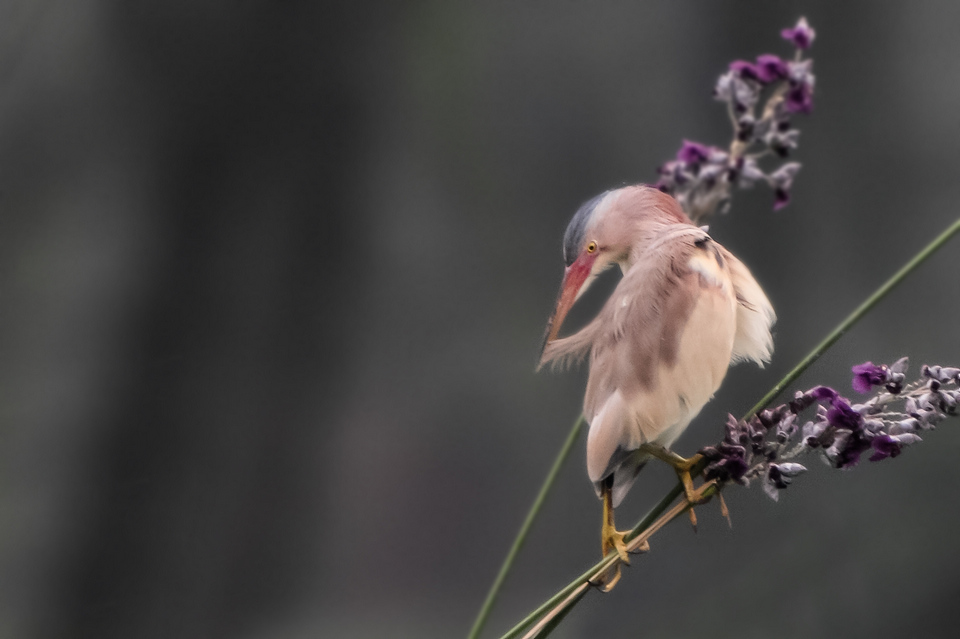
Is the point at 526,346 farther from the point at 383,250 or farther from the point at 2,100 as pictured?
the point at 2,100

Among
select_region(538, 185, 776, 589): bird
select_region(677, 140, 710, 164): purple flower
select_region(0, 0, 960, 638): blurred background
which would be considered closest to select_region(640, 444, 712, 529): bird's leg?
select_region(538, 185, 776, 589): bird

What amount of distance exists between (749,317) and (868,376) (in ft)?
0.15

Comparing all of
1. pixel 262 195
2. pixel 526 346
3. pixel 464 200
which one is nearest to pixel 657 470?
pixel 526 346

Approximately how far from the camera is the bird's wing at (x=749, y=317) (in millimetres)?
A: 262

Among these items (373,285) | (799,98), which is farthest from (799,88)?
(373,285)

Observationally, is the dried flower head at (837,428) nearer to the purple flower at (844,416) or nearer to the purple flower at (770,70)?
the purple flower at (844,416)

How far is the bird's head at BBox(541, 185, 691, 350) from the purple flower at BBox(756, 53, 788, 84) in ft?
0.18

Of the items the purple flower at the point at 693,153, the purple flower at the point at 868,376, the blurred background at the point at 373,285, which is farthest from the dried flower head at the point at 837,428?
the blurred background at the point at 373,285

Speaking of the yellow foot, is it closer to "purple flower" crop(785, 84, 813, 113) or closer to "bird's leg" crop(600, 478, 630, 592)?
"bird's leg" crop(600, 478, 630, 592)

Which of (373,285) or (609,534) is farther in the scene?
(373,285)

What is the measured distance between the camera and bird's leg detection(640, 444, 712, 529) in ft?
0.79

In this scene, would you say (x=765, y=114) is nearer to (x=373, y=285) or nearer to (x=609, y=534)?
(x=609, y=534)

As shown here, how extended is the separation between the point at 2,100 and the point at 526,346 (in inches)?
19.8

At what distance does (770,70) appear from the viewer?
26cm
